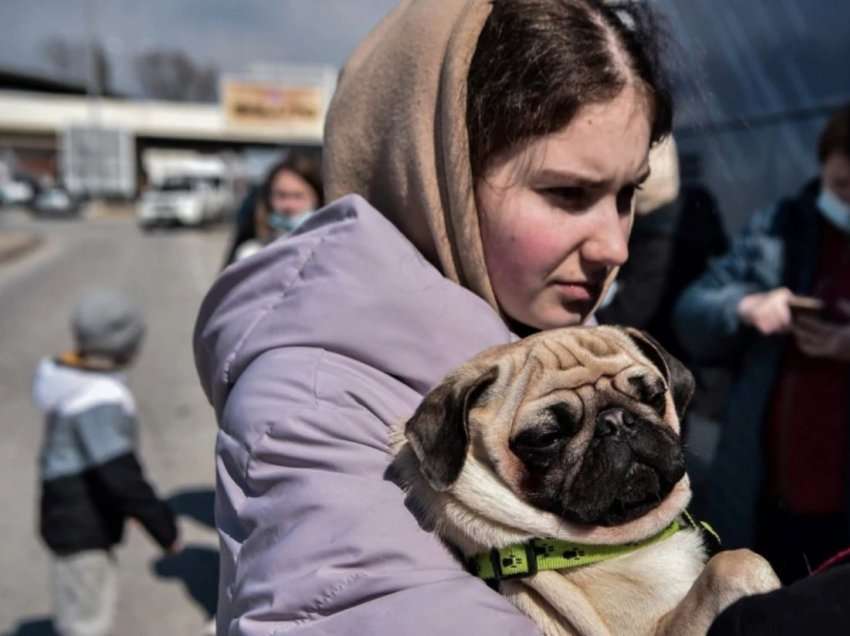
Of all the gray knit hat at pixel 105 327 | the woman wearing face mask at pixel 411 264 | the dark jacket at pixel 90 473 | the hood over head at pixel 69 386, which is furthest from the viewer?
the gray knit hat at pixel 105 327

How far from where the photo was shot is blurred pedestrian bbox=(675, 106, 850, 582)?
192cm

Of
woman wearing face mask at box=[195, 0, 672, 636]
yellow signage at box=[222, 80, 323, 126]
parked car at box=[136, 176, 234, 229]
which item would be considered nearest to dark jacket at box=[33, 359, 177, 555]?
woman wearing face mask at box=[195, 0, 672, 636]

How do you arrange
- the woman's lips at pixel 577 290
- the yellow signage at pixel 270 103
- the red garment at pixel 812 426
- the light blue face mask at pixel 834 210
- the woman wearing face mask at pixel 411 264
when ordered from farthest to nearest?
the yellow signage at pixel 270 103, the light blue face mask at pixel 834 210, the red garment at pixel 812 426, the woman's lips at pixel 577 290, the woman wearing face mask at pixel 411 264

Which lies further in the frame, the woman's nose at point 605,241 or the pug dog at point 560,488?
the woman's nose at point 605,241

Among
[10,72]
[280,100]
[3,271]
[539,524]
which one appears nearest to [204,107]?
[280,100]

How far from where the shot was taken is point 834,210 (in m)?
2.81

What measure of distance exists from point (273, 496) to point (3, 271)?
21.6 m

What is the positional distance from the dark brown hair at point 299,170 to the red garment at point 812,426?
3.46 meters

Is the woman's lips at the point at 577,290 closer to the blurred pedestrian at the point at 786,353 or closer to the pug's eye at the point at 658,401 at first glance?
the pug's eye at the point at 658,401

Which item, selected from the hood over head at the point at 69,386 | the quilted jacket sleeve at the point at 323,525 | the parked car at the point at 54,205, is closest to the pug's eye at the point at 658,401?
the quilted jacket sleeve at the point at 323,525

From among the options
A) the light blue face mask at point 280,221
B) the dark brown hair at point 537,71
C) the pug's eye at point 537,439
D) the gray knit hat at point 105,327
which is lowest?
the gray knit hat at point 105,327

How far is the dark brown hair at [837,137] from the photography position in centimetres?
286

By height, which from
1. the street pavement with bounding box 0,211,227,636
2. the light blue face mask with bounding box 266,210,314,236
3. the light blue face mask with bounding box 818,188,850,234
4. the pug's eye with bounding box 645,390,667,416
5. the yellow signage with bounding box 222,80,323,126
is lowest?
the yellow signage with bounding box 222,80,323,126

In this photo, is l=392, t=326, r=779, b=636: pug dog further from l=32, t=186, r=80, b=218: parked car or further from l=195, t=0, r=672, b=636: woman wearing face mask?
l=32, t=186, r=80, b=218: parked car
